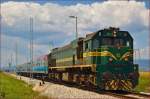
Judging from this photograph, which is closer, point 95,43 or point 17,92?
point 95,43

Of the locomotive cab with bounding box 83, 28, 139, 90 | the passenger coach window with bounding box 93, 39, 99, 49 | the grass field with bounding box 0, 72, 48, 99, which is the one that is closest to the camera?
the grass field with bounding box 0, 72, 48, 99

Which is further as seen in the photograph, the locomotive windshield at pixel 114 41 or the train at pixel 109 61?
the locomotive windshield at pixel 114 41

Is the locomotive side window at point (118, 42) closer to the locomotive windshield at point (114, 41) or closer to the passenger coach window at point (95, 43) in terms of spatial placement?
the locomotive windshield at point (114, 41)

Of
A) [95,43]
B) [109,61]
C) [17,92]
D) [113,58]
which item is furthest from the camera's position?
[17,92]

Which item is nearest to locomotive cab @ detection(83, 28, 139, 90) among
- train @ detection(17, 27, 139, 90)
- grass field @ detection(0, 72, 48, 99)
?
train @ detection(17, 27, 139, 90)

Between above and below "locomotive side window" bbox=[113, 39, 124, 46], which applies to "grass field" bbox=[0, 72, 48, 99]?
below

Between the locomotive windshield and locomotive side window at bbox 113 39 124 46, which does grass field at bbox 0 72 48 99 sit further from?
locomotive side window at bbox 113 39 124 46

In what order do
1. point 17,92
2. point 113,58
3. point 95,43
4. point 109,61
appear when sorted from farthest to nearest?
point 17,92 → point 95,43 → point 113,58 → point 109,61

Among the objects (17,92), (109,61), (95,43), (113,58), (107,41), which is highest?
(107,41)

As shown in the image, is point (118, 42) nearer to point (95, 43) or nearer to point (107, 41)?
point (107, 41)

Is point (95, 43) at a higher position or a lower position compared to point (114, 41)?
lower

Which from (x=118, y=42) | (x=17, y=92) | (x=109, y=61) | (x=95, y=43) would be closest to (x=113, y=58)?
(x=109, y=61)

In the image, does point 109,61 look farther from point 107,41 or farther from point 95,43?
point 95,43

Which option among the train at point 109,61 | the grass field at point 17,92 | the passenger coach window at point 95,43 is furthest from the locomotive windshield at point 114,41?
the grass field at point 17,92
